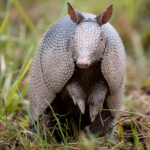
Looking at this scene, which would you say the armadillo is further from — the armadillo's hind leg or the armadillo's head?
the armadillo's hind leg

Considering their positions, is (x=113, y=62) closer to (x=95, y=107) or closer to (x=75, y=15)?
(x=95, y=107)

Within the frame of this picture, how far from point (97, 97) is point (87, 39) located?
899 mm

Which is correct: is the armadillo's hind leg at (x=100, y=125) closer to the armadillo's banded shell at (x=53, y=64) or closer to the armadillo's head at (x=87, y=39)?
the armadillo's banded shell at (x=53, y=64)

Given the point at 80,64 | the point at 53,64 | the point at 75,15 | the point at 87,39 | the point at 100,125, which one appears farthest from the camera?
the point at 100,125

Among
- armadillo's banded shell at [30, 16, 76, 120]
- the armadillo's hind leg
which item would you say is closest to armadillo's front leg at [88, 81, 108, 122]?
armadillo's banded shell at [30, 16, 76, 120]

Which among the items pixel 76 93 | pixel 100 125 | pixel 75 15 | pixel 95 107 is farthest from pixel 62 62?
pixel 100 125

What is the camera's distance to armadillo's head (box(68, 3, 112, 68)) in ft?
10.8

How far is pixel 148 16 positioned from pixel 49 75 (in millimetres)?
9195

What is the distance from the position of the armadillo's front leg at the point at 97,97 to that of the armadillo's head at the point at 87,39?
48 centimetres

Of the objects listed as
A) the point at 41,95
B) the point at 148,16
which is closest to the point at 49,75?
the point at 41,95

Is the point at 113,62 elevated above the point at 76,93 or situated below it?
above

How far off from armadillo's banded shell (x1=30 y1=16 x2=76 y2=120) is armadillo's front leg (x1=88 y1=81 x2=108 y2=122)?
0.45 metres

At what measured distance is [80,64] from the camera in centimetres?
315

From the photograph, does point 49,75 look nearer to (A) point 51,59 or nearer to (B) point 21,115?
(A) point 51,59
